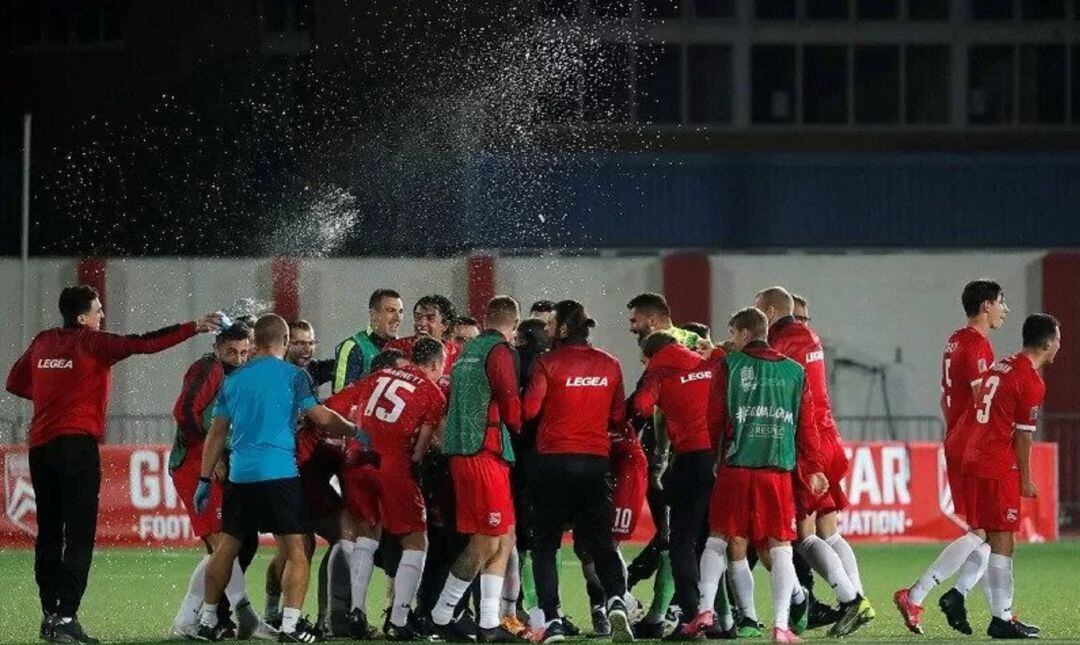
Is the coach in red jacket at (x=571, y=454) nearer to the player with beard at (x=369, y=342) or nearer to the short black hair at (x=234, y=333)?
the player with beard at (x=369, y=342)

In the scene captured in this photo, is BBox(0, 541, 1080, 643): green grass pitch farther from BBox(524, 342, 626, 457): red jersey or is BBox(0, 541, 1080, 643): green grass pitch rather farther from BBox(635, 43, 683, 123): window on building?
BBox(635, 43, 683, 123): window on building

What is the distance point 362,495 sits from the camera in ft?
39.9

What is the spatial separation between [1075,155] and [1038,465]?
1906cm

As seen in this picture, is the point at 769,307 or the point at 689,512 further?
the point at 769,307

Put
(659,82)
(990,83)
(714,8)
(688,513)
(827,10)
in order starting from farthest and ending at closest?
1. (990,83)
2. (827,10)
3. (659,82)
4. (714,8)
5. (688,513)

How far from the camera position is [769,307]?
12586mm

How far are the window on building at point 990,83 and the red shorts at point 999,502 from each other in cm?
3239

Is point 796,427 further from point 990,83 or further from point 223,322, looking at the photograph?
point 990,83

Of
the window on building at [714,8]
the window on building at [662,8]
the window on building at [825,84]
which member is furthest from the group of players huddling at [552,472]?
the window on building at [825,84]

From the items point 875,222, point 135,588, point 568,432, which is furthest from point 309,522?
point 875,222

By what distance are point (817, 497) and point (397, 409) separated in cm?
258

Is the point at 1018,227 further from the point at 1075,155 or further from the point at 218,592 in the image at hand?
the point at 218,592

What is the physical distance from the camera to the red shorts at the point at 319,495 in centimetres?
1239

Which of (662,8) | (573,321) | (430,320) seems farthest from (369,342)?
(662,8)
